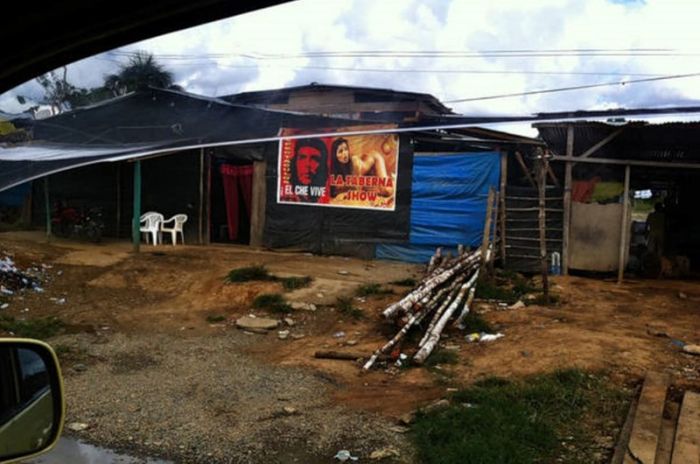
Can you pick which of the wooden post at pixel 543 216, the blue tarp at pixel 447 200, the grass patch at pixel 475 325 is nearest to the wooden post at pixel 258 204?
the blue tarp at pixel 447 200

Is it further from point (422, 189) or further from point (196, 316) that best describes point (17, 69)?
point (422, 189)

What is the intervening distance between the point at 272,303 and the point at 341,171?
5220 mm

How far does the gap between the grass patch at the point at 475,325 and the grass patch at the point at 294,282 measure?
3.10m

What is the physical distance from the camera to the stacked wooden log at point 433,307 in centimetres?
652

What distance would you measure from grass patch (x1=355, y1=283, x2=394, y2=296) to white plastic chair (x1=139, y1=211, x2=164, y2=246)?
6952 millimetres

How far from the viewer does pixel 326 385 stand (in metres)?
5.71

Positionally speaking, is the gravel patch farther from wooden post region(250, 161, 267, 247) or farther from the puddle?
wooden post region(250, 161, 267, 247)

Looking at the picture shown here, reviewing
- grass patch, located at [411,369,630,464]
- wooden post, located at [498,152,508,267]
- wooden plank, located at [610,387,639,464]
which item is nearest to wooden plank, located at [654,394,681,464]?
wooden plank, located at [610,387,639,464]

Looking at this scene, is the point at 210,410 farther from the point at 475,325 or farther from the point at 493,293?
the point at 493,293

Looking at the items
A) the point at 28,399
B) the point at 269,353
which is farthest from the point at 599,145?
the point at 28,399

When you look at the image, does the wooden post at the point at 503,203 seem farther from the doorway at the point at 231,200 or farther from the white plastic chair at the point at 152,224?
the white plastic chair at the point at 152,224

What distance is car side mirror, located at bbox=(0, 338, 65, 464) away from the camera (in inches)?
62.6

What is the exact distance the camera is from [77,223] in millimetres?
14445

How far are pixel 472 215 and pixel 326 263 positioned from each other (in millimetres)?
3254
